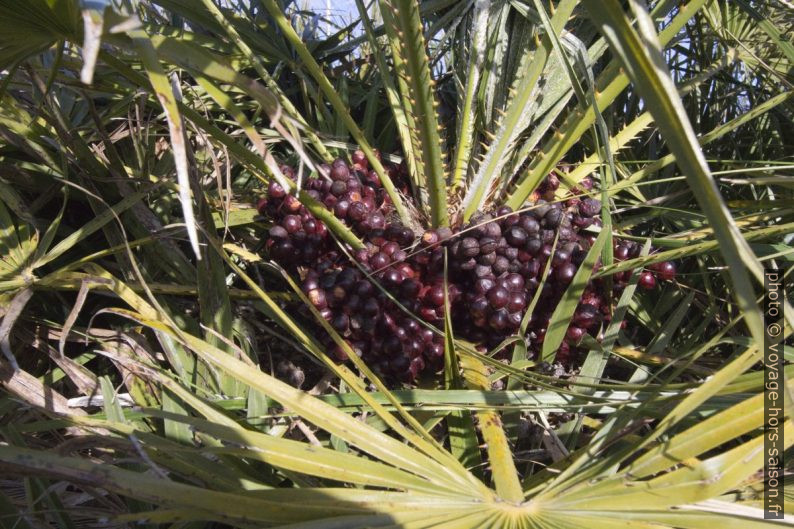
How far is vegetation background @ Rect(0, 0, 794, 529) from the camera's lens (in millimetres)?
690

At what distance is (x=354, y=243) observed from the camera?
119cm

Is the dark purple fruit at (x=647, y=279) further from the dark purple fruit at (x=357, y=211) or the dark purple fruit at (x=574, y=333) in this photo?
the dark purple fruit at (x=357, y=211)

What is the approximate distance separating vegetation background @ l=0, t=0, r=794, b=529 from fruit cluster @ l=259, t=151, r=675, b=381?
5 centimetres

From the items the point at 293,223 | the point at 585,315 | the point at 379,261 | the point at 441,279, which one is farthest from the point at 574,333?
the point at 293,223

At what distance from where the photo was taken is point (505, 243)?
3.75 feet

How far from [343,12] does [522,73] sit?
1306 mm

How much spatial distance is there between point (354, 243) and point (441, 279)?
17 cm

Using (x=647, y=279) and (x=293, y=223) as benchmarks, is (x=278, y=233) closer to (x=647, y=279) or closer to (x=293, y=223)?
(x=293, y=223)

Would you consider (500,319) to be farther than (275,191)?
No

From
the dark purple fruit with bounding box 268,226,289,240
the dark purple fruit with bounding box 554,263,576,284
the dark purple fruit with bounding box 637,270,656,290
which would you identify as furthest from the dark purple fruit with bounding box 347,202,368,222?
the dark purple fruit with bounding box 637,270,656,290

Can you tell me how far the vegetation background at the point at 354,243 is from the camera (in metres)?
0.69

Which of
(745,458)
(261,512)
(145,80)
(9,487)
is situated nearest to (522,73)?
(145,80)

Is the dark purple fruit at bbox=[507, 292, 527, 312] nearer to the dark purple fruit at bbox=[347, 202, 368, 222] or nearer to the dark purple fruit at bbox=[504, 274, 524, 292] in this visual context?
the dark purple fruit at bbox=[504, 274, 524, 292]

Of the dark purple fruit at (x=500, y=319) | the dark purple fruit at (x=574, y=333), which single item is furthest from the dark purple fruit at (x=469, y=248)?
the dark purple fruit at (x=574, y=333)
